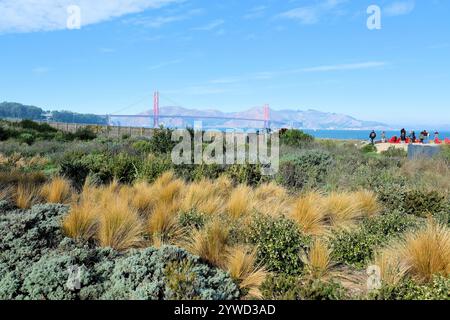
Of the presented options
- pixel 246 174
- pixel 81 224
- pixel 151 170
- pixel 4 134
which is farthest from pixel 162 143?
pixel 4 134

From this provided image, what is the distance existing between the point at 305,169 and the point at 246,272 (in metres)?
7.45

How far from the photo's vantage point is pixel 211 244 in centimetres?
474

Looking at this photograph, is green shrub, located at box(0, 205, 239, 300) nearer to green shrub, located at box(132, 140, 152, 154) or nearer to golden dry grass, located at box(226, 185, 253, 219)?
golden dry grass, located at box(226, 185, 253, 219)

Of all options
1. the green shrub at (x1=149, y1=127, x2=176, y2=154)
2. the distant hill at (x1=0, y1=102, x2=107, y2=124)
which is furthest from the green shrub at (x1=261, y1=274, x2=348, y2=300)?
the distant hill at (x1=0, y1=102, x2=107, y2=124)

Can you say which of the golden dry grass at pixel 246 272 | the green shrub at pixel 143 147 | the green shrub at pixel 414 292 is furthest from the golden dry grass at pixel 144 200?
the green shrub at pixel 143 147

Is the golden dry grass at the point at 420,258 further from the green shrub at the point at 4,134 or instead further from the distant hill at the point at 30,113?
the distant hill at the point at 30,113

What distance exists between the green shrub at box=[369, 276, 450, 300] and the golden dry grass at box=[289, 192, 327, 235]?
7.33 ft

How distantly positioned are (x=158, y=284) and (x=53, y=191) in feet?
14.4

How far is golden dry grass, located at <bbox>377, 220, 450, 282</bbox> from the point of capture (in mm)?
4129

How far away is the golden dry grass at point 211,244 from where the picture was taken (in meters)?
4.64

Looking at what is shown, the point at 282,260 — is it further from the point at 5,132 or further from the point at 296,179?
the point at 5,132

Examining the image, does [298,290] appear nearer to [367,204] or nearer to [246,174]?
[367,204]
